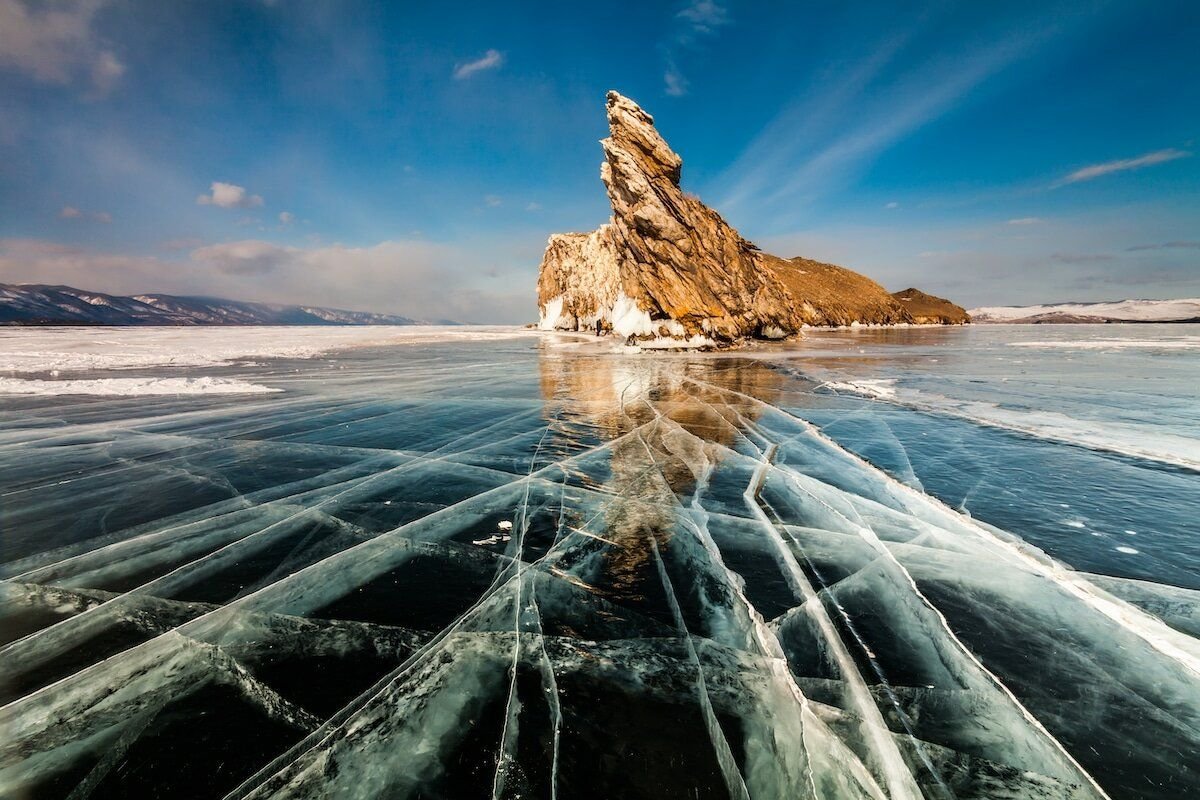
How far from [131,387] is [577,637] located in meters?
17.5

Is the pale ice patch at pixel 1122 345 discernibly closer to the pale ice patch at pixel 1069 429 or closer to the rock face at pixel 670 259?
the rock face at pixel 670 259

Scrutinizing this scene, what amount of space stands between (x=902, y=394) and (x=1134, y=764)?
1210cm

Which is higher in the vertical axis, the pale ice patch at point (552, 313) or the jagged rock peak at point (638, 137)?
the jagged rock peak at point (638, 137)

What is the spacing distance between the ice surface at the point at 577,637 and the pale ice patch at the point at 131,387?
729 cm

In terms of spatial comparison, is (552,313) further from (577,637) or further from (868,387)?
(577,637)

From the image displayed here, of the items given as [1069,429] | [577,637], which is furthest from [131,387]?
[1069,429]

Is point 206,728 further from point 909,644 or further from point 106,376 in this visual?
point 106,376

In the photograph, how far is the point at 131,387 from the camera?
13469mm

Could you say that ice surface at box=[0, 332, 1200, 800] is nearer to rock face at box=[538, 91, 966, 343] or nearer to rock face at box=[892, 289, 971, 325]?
rock face at box=[538, 91, 966, 343]

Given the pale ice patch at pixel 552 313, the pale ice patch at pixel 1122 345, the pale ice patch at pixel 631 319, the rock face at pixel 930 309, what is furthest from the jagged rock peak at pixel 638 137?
the rock face at pixel 930 309

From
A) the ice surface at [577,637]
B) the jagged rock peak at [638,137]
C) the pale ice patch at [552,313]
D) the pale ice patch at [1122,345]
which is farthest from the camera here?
the pale ice patch at [552,313]

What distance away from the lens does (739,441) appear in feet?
26.7

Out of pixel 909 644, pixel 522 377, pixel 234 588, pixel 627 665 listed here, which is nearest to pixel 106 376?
pixel 522 377

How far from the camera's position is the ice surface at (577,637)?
6.87ft
